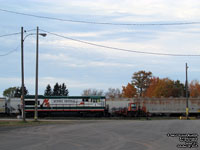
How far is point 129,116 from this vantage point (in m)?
56.7

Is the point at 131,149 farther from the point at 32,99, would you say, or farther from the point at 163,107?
the point at 163,107

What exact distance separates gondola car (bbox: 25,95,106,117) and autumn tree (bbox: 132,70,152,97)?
64.8m

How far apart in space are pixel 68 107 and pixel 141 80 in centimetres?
6760

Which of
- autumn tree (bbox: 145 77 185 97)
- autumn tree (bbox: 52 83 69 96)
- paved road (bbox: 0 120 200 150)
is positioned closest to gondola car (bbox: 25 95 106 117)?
paved road (bbox: 0 120 200 150)

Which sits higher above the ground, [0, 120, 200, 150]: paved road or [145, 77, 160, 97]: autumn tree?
[145, 77, 160, 97]: autumn tree

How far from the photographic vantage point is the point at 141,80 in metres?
120

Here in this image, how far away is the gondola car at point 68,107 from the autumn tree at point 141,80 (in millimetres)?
64800

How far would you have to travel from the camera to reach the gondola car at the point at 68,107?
182ft

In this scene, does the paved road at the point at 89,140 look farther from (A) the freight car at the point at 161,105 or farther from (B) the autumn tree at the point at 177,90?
(B) the autumn tree at the point at 177,90

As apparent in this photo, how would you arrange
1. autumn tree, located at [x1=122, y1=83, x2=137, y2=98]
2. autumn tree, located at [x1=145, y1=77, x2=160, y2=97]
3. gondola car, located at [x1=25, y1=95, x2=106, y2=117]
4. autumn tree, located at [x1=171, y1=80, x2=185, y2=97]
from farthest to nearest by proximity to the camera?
autumn tree, located at [x1=122, y1=83, x2=137, y2=98] < autumn tree, located at [x1=171, y1=80, x2=185, y2=97] < autumn tree, located at [x1=145, y1=77, x2=160, y2=97] < gondola car, located at [x1=25, y1=95, x2=106, y2=117]

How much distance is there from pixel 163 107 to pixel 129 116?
845 centimetres

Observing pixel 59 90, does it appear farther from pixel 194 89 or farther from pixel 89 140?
pixel 89 140

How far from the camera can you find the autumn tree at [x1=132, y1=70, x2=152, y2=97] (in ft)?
391

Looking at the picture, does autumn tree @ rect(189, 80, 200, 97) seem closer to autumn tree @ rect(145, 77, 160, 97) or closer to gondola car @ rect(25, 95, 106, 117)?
autumn tree @ rect(145, 77, 160, 97)
